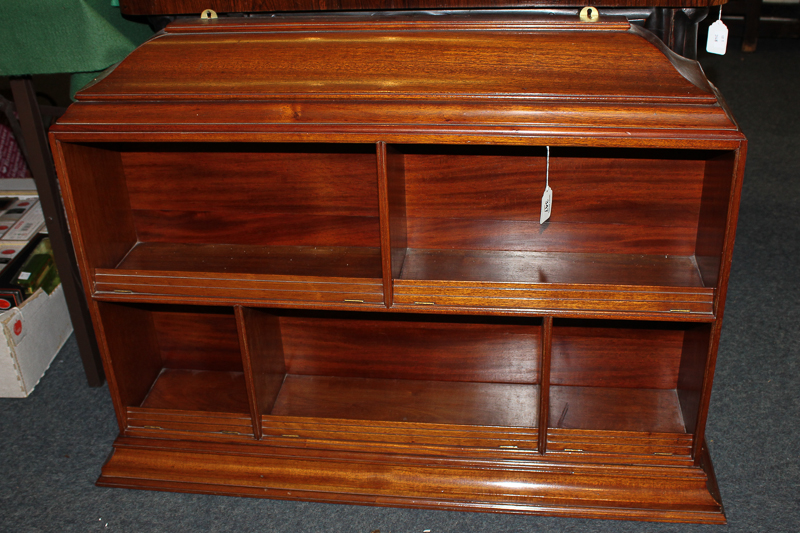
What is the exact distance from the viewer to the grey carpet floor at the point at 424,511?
1.63 m

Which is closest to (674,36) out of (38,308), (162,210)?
(162,210)

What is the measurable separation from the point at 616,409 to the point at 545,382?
0.32m

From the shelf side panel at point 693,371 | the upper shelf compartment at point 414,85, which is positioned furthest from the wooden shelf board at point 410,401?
the upper shelf compartment at point 414,85

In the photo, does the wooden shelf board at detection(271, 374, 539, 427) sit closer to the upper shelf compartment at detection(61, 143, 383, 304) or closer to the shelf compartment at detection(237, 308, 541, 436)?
the shelf compartment at detection(237, 308, 541, 436)

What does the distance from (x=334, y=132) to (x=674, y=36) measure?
2.60 ft

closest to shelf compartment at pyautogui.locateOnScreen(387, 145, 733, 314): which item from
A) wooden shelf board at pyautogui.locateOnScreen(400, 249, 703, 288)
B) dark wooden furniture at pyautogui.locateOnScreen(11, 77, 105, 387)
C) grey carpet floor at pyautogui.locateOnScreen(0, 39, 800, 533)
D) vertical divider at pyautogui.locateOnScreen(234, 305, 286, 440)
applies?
wooden shelf board at pyautogui.locateOnScreen(400, 249, 703, 288)

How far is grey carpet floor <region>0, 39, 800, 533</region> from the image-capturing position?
5.33ft

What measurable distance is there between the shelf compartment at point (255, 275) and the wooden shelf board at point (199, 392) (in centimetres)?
38

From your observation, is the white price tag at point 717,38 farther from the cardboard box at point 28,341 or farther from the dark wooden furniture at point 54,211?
the cardboard box at point 28,341

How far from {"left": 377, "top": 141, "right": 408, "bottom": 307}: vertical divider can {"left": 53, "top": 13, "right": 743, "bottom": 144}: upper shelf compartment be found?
0.08m

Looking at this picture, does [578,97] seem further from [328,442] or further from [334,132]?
[328,442]

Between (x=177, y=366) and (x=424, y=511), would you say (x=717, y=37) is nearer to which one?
(x=424, y=511)

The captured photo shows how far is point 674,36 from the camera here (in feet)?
5.03

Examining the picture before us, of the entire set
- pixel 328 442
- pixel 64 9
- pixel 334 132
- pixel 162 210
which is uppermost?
pixel 64 9
